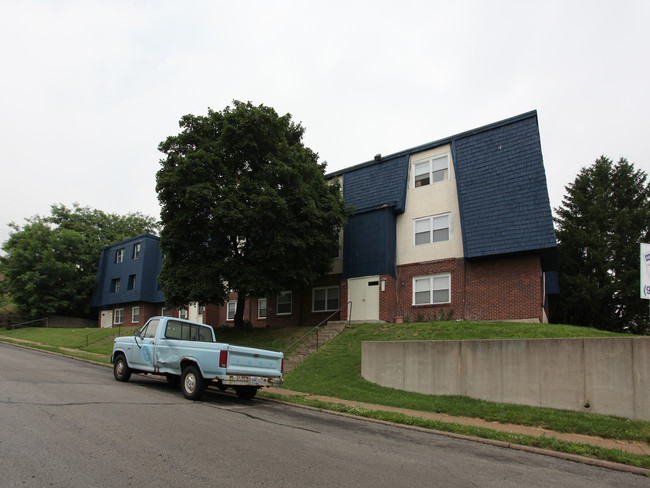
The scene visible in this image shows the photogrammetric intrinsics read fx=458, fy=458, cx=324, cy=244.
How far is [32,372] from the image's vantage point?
500 inches

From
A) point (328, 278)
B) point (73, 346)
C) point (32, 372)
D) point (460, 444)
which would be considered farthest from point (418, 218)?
point (73, 346)

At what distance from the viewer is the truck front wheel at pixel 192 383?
34.4 ft

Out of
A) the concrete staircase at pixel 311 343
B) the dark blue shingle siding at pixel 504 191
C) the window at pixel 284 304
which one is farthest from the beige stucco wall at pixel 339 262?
the dark blue shingle siding at pixel 504 191

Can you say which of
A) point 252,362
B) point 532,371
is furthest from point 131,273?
point 532,371

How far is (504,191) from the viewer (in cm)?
1928

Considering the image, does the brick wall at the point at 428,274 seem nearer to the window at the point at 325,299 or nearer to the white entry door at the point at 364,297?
the white entry door at the point at 364,297

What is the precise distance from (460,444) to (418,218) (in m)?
14.8

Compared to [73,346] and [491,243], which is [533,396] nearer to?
[491,243]

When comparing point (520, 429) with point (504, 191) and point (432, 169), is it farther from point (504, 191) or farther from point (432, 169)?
point (432, 169)

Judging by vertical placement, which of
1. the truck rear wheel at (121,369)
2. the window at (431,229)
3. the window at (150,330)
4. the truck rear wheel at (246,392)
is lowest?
the truck rear wheel at (246,392)

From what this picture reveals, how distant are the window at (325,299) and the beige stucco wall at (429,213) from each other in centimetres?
390

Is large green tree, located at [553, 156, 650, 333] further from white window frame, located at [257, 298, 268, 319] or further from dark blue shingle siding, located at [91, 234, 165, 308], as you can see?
dark blue shingle siding, located at [91, 234, 165, 308]

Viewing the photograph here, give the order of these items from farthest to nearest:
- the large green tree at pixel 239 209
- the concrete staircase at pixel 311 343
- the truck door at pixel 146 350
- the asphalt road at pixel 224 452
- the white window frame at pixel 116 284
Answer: the white window frame at pixel 116 284 < the large green tree at pixel 239 209 < the concrete staircase at pixel 311 343 < the truck door at pixel 146 350 < the asphalt road at pixel 224 452

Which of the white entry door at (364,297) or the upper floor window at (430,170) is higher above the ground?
the upper floor window at (430,170)
